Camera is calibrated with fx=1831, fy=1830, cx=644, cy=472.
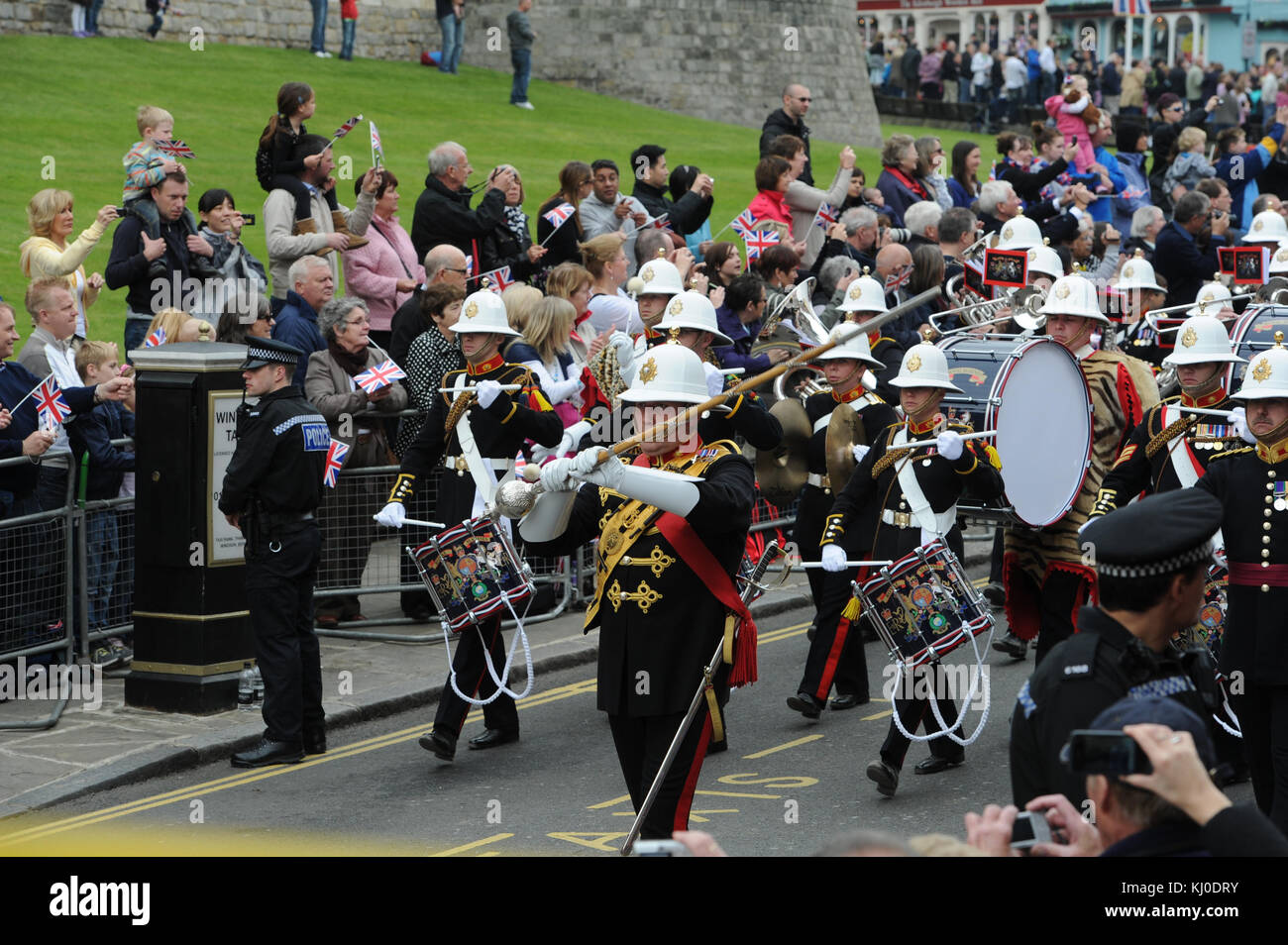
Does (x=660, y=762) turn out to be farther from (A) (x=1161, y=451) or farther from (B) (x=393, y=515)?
(A) (x=1161, y=451)

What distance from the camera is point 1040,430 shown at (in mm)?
9312

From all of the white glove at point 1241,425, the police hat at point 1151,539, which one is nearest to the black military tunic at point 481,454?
the white glove at point 1241,425

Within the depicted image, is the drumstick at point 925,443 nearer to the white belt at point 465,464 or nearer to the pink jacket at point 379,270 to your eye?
the white belt at point 465,464

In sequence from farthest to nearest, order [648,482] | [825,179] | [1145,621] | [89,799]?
[825,179] < [89,799] < [648,482] < [1145,621]

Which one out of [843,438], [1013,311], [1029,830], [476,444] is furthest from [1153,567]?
[1013,311]

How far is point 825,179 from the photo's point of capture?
3219 cm

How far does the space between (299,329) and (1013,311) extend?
15.4ft

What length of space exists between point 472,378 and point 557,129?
24185 mm

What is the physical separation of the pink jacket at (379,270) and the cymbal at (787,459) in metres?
3.58

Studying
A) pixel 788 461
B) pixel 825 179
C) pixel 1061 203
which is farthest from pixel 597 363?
pixel 825 179

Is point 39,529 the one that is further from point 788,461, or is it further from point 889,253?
point 889,253

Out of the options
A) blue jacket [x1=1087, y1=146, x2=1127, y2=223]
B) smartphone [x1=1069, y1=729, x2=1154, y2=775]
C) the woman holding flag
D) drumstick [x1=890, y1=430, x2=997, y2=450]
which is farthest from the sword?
blue jacket [x1=1087, y1=146, x2=1127, y2=223]

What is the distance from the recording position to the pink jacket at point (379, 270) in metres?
13.2

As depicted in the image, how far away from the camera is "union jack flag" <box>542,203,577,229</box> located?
1400 cm
